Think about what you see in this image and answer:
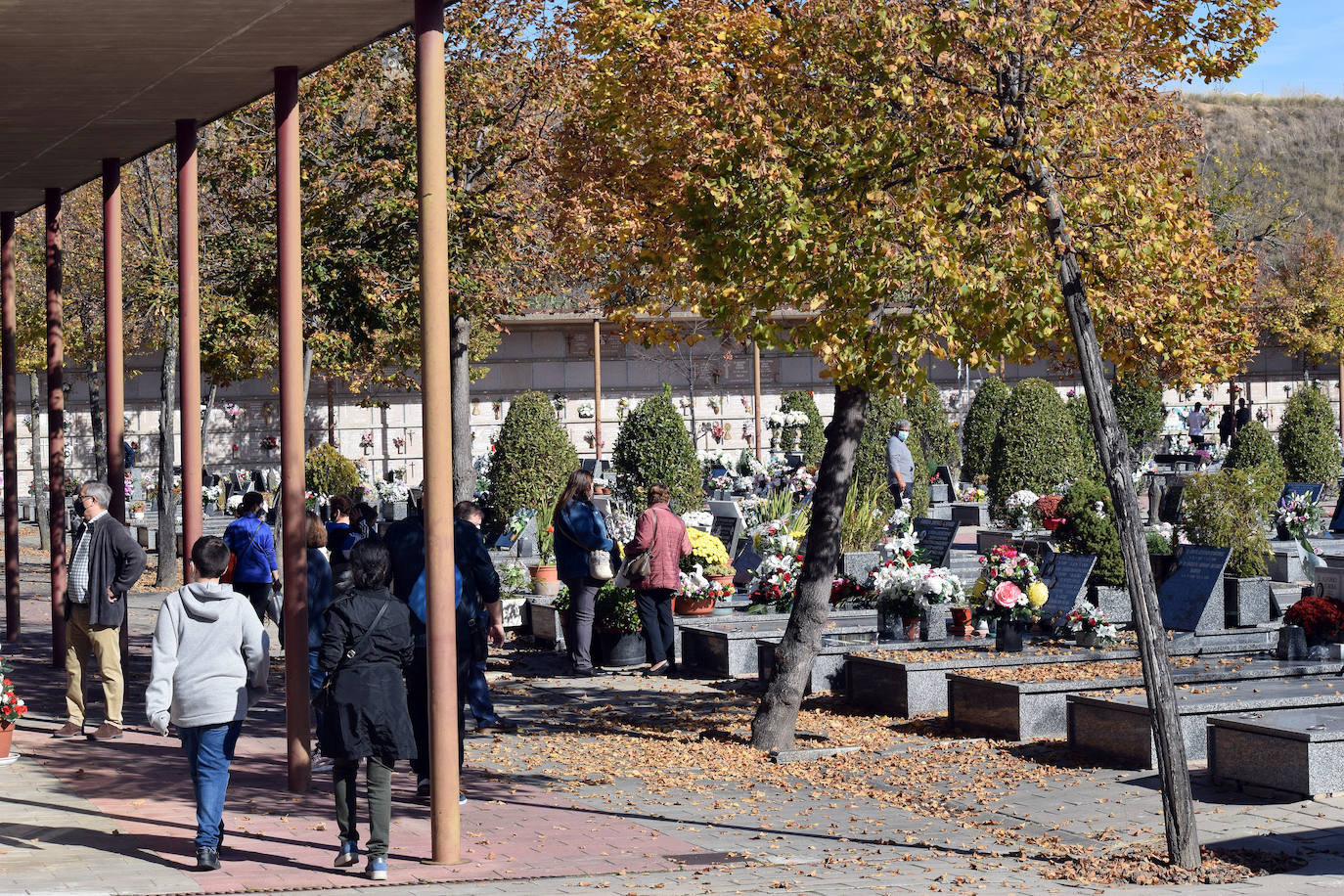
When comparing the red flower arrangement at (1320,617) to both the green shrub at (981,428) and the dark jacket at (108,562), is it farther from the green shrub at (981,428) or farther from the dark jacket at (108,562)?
the green shrub at (981,428)

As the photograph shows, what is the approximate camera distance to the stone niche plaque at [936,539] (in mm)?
16969

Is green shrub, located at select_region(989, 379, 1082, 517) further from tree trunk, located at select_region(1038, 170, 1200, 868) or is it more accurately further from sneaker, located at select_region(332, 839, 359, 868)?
sneaker, located at select_region(332, 839, 359, 868)

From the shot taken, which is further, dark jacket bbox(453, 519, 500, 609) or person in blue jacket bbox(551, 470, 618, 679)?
person in blue jacket bbox(551, 470, 618, 679)

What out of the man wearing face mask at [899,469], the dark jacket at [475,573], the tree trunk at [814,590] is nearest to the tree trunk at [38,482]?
the man wearing face mask at [899,469]

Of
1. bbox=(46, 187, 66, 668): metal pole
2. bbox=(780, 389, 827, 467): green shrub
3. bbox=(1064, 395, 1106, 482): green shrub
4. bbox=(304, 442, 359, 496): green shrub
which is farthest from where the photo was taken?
bbox=(780, 389, 827, 467): green shrub

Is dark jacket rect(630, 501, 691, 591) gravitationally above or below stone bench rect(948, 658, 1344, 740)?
above

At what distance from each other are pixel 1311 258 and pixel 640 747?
4629 cm

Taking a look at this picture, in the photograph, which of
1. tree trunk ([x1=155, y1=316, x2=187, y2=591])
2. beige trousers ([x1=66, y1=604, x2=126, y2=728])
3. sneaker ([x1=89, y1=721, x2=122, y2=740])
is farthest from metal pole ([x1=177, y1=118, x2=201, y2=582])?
tree trunk ([x1=155, y1=316, x2=187, y2=591])

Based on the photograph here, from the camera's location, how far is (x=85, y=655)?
11.9m

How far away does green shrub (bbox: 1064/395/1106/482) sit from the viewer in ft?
88.0

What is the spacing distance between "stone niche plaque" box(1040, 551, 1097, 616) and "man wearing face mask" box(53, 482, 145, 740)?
7158 millimetres

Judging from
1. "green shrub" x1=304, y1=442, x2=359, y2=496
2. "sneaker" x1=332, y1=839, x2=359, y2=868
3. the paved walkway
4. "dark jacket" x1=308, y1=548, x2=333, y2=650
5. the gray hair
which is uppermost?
"green shrub" x1=304, y1=442, x2=359, y2=496

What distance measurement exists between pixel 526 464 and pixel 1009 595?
1500 cm

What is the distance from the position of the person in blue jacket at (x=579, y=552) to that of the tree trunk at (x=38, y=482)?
44.0 feet
